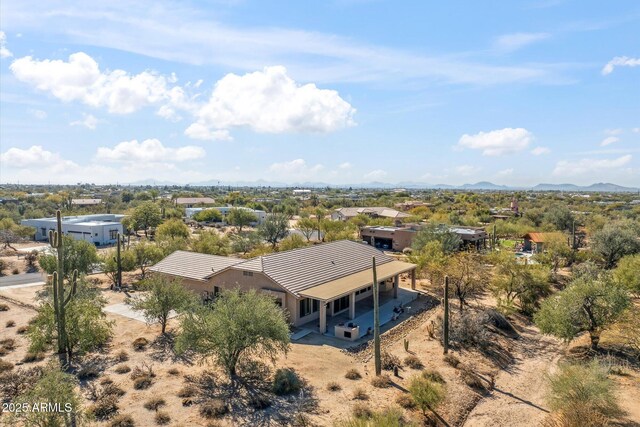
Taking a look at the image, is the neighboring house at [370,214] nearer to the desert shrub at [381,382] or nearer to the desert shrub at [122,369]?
the desert shrub at [381,382]

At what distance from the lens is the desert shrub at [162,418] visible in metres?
17.2

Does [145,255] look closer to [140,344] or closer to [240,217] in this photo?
[140,344]

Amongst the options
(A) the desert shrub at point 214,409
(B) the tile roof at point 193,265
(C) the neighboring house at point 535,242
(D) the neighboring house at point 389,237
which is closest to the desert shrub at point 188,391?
(A) the desert shrub at point 214,409

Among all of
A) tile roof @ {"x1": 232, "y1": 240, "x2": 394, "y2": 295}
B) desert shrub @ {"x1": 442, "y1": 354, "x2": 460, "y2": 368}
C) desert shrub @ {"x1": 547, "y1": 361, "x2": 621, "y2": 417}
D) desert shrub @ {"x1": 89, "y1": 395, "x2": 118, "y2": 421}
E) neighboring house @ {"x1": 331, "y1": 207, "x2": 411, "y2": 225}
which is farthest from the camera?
neighboring house @ {"x1": 331, "y1": 207, "x2": 411, "y2": 225}

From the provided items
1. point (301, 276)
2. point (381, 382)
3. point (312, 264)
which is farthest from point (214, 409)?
point (312, 264)

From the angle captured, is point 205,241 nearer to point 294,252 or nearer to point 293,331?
point 294,252

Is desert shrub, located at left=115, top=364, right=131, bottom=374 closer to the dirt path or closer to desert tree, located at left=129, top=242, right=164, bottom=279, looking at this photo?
the dirt path

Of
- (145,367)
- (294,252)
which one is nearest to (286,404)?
(145,367)

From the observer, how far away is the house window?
100 ft

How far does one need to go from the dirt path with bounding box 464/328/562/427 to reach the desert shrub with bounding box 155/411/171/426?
1304 centimetres

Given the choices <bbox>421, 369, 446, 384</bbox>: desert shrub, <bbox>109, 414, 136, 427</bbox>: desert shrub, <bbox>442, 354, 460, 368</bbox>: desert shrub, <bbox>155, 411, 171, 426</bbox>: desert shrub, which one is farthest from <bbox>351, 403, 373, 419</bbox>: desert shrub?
<bbox>109, 414, 136, 427</bbox>: desert shrub

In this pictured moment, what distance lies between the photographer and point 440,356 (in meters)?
25.1

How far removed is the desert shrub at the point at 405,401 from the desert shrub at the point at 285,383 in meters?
4.93

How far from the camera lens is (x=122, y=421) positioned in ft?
55.5
